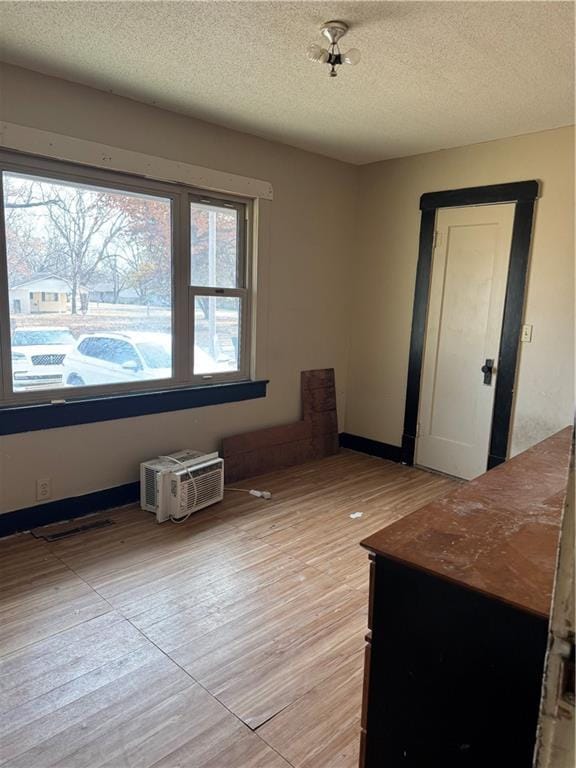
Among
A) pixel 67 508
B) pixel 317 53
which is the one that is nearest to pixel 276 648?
pixel 67 508

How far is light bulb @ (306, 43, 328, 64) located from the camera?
2.29m

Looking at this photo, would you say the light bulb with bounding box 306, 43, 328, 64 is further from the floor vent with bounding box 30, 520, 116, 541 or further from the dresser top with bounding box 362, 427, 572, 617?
the floor vent with bounding box 30, 520, 116, 541

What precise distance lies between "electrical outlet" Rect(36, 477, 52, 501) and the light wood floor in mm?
249

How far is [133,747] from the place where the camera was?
1.64 metres

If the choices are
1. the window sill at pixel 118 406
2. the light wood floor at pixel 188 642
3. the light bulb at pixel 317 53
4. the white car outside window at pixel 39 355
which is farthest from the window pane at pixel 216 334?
the light bulb at pixel 317 53

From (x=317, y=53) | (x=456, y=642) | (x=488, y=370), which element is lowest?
(x=456, y=642)

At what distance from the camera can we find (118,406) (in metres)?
3.28

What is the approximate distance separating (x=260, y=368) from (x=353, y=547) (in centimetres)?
164

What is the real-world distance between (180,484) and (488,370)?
2343 mm

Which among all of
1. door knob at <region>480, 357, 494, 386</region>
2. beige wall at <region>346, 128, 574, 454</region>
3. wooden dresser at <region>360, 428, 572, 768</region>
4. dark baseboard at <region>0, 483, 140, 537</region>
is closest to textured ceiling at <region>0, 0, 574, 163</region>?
beige wall at <region>346, 128, 574, 454</region>

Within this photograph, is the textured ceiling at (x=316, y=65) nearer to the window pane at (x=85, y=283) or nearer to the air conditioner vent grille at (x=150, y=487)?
the window pane at (x=85, y=283)

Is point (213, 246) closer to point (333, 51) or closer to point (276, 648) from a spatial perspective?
point (333, 51)

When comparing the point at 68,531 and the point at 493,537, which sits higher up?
the point at 493,537

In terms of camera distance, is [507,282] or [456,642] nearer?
[456,642]
